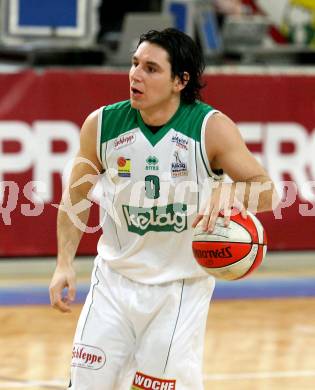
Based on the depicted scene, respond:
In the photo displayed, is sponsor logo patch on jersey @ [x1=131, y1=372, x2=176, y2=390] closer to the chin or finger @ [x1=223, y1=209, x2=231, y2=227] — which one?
finger @ [x1=223, y1=209, x2=231, y2=227]

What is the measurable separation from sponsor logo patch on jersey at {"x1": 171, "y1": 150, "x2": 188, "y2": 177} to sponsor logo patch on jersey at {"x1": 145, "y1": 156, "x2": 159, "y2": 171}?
7 centimetres

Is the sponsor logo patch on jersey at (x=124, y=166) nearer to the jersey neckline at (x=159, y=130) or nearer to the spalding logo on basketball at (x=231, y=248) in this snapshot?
the jersey neckline at (x=159, y=130)

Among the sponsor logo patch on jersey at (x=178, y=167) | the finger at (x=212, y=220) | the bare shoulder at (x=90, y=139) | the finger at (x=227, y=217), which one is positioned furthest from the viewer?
the bare shoulder at (x=90, y=139)

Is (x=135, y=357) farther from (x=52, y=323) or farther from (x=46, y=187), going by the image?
(x=46, y=187)

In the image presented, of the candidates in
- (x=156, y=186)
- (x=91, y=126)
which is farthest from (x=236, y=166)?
(x=91, y=126)

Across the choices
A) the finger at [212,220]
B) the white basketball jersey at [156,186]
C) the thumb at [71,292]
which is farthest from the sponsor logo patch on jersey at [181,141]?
the thumb at [71,292]

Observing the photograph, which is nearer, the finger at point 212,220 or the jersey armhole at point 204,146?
the finger at point 212,220

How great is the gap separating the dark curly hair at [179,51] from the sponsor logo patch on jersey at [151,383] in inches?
51.9

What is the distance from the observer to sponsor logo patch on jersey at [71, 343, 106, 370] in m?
4.57

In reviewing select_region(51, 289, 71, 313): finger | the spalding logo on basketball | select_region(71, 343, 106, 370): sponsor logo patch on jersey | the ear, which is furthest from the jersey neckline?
select_region(71, 343, 106, 370): sponsor logo patch on jersey

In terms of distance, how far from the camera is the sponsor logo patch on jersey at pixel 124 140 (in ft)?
15.5

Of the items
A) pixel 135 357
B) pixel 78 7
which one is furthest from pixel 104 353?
Result: pixel 78 7

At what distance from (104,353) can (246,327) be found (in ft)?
11.8

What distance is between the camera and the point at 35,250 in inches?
378
